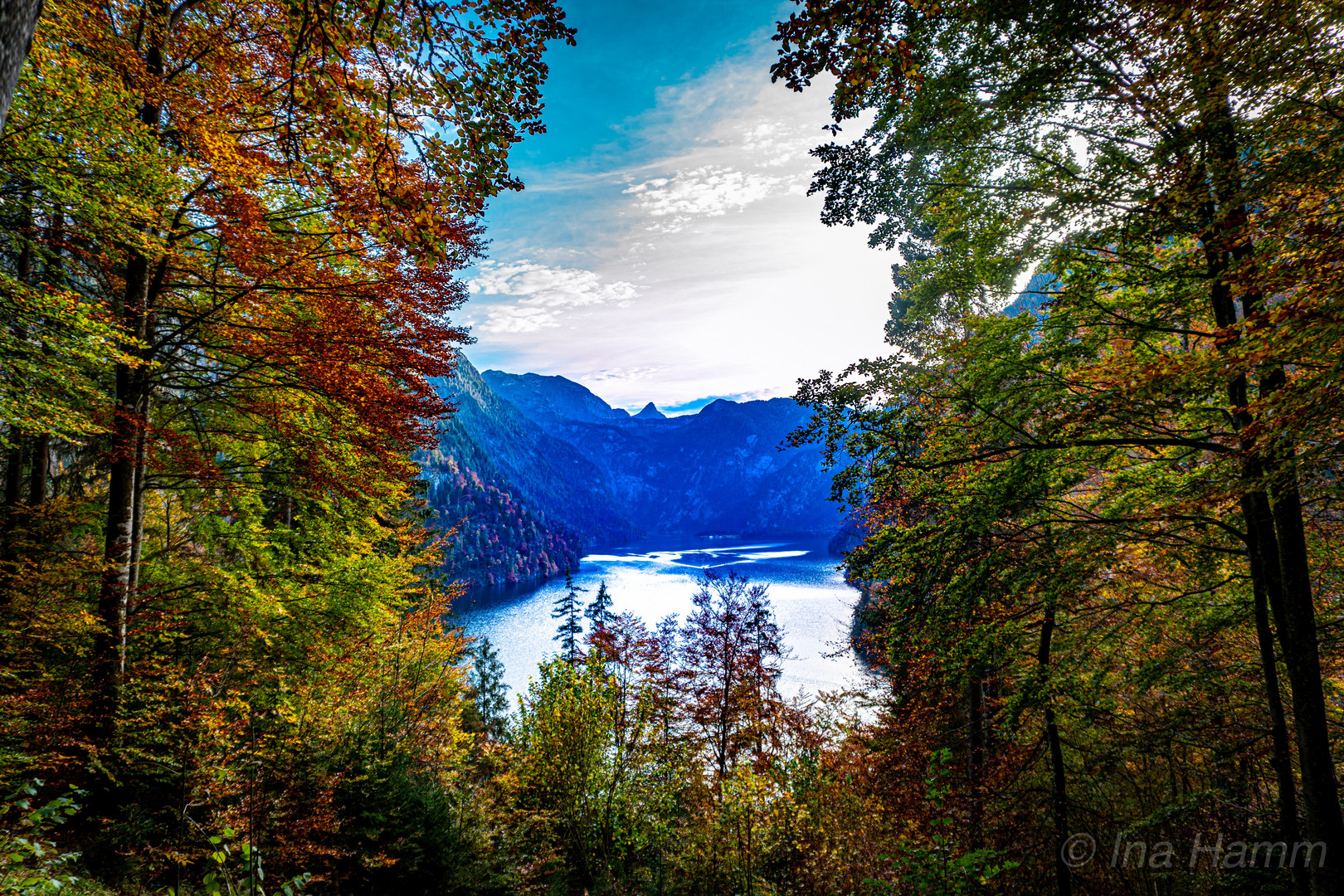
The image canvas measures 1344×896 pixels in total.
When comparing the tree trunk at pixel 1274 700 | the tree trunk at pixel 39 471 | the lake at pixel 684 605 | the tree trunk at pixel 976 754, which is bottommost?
the lake at pixel 684 605

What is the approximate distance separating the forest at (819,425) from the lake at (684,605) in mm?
5496

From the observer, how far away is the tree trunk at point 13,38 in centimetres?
136

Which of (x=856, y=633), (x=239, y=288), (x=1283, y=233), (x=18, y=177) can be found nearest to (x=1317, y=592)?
(x=1283, y=233)

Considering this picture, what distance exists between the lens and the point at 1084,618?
8688mm

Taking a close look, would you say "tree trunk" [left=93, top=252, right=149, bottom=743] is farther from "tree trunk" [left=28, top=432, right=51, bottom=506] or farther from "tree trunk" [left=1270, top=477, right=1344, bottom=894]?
"tree trunk" [left=1270, top=477, right=1344, bottom=894]

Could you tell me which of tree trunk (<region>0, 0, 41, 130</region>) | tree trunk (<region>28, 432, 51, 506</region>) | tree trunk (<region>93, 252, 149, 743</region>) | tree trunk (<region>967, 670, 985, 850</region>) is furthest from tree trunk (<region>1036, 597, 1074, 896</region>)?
tree trunk (<region>28, 432, 51, 506</region>)

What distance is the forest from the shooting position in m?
3.61

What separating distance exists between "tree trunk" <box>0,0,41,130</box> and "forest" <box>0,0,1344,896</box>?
0.09 feet

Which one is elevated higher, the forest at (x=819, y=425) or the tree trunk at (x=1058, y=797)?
the forest at (x=819, y=425)

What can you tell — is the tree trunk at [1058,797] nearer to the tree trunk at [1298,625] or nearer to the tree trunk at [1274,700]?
the tree trunk at [1274,700]

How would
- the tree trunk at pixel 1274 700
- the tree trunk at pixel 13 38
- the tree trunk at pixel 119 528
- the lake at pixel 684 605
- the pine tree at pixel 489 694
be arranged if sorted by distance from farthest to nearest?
the lake at pixel 684 605 → the pine tree at pixel 489 694 → the tree trunk at pixel 119 528 → the tree trunk at pixel 1274 700 → the tree trunk at pixel 13 38

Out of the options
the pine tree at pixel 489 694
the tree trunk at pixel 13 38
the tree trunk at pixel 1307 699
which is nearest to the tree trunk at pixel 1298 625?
the tree trunk at pixel 1307 699

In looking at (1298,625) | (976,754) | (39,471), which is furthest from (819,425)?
(39,471)

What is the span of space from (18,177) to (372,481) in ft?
17.1
